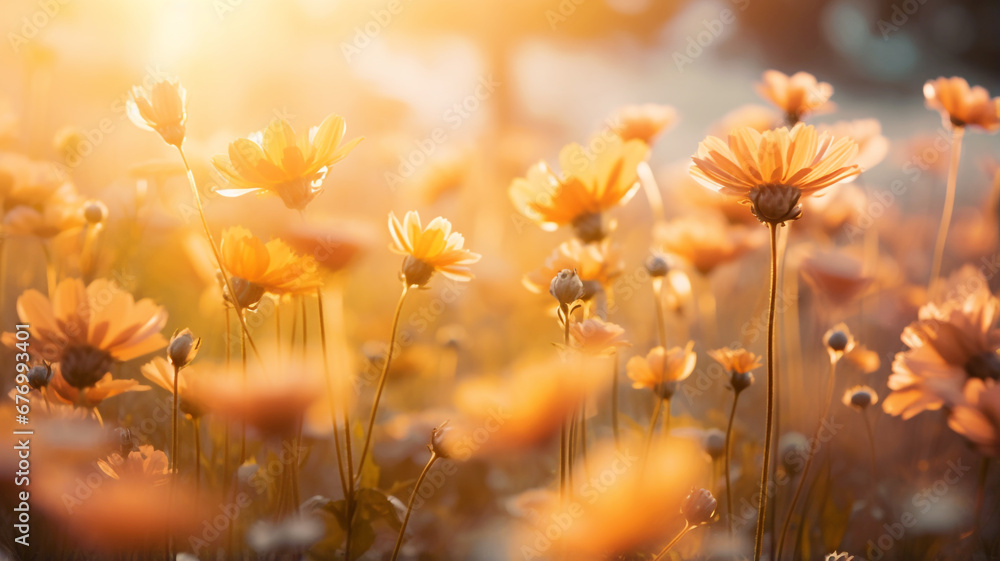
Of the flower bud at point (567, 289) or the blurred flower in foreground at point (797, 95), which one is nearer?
the flower bud at point (567, 289)

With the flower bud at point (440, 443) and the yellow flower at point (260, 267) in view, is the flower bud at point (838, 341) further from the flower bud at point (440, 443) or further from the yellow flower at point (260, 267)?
the yellow flower at point (260, 267)

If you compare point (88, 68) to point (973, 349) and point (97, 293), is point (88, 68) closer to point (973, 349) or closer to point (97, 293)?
point (97, 293)

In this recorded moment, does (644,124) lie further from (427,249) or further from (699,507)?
(699,507)

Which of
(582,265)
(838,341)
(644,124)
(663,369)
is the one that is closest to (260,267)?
(582,265)

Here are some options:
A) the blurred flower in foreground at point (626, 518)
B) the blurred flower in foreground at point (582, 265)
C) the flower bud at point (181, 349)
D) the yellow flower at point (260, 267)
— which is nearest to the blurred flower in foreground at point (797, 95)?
the blurred flower in foreground at point (582, 265)

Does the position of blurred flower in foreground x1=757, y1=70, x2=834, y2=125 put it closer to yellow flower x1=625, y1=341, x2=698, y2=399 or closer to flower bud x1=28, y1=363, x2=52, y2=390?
yellow flower x1=625, y1=341, x2=698, y2=399

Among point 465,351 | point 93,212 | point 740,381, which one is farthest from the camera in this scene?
point 465,351
